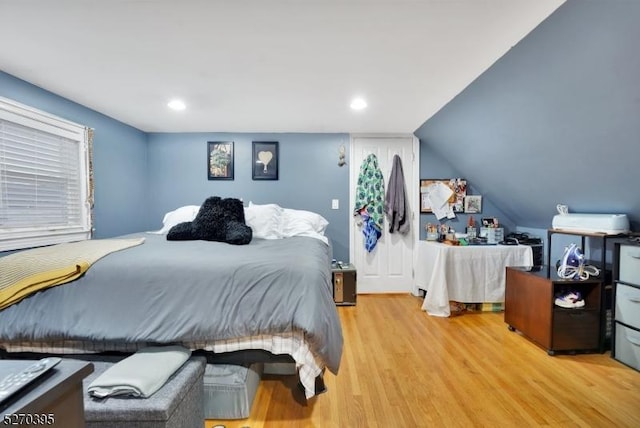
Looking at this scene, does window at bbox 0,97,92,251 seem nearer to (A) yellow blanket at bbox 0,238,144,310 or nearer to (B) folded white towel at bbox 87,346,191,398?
(A) yellow blanket at bbox 0,238,144,310

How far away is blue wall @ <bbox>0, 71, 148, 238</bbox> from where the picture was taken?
2.30m

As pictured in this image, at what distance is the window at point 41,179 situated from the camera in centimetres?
191

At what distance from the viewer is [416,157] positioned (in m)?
3.46

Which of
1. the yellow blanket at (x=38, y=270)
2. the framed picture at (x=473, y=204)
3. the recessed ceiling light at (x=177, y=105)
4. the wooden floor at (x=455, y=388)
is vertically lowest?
the wooden floor at (x=455, y=388)

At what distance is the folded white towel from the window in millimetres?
1479

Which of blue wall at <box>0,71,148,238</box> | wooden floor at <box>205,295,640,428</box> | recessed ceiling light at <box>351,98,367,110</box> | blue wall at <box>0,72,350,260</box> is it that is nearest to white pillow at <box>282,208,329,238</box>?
blue wall at <box>0,72,350,260</box>

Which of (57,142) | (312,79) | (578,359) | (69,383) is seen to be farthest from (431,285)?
(57,142)

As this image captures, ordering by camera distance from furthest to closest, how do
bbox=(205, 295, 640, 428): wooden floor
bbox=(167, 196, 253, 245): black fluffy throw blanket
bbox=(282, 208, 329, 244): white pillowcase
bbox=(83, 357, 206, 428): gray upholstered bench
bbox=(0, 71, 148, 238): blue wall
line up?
bbox=(282, 208, 329, 244): white pillowcase < bbox=(0, 71, 148, 238): blue wall < bbox=(167, 196, 253, 245): black fluffy throw blanket < bbox=(205, 295, 640, 428): wooden floor < bbox=(83, 357, 206, 428): gray upholstered bench

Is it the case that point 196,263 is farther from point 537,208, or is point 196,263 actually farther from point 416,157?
point 537,208

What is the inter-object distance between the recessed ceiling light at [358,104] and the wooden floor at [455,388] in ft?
6.52

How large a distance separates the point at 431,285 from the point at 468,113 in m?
1.65

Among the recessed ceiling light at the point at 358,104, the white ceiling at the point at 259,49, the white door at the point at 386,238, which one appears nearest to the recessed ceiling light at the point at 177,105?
the white ceiling at the point at 259,49

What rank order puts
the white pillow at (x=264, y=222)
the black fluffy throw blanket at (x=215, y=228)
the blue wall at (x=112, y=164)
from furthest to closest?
the white pillow at (x=264, y=222) < the blue wall at (x=112, y=164) < the black fluffy throw blanket at (x=215, y=228)

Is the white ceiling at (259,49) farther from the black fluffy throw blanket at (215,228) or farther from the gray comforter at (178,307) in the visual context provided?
the gray comforter at (178,307)
